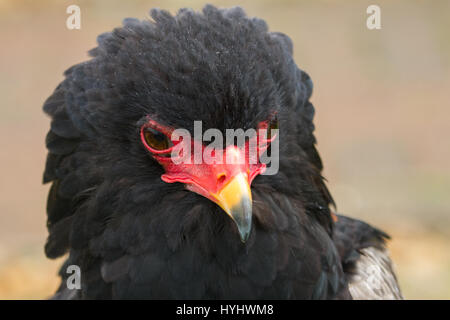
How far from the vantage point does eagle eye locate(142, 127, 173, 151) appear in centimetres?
347

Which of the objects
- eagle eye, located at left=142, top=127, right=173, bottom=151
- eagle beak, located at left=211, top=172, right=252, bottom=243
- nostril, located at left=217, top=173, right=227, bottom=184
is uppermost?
eagle eye, located at left=142, top=127, right=173, bottom=151

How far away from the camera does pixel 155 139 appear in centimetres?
350

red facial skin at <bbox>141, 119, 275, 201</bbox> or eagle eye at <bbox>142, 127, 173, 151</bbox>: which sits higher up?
eagle eye at <bbox>142, 127, 173, 151</bbox>

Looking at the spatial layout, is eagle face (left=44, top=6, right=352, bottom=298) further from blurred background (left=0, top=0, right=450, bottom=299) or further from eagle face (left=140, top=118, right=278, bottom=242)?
blurred background (left=0, top=0, right=450, bottom=299)

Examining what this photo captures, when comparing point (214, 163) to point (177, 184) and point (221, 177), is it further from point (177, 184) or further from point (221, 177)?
point (177, 184)

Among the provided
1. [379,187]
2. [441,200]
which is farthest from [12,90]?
[441,200]

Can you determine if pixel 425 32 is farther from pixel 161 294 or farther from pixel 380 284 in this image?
pixel 161 294

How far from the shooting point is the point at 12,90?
42.2 ft

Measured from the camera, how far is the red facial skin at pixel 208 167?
3.37 metres

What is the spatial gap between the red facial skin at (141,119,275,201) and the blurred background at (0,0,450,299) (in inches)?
231

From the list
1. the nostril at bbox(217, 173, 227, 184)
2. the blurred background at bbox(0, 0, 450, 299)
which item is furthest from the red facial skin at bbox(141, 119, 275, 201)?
the blurred background at bbox(0, 0, 450, 299)

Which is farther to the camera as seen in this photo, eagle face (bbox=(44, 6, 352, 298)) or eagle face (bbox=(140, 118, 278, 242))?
eagle face (bbox=(44, 6, 352, 298))

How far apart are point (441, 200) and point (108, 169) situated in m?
8.26

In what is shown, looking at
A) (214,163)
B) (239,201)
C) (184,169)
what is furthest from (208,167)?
(239,201)
